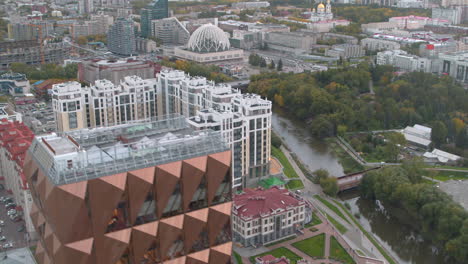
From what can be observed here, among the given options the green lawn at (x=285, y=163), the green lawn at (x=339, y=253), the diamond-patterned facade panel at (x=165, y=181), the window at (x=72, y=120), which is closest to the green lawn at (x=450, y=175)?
the green lawn at (x=285, y=163)

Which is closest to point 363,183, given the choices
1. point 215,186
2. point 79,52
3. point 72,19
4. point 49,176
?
point 215,186

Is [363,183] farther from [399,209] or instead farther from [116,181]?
[116,181]

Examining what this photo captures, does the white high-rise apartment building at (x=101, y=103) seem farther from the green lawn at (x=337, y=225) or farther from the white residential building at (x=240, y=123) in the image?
the green lawn at (x=337, y=225)

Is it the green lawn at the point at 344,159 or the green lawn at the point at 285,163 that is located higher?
the green lawn at the point at 285,163

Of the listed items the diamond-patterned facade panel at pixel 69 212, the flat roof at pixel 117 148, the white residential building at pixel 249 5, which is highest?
the white residential building at pixel 249 5

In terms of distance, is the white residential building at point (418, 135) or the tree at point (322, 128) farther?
the tree at point (322, 128)

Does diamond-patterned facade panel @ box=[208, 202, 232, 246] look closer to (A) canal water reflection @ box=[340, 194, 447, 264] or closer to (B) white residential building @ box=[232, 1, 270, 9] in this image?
(A) canal water reflection @ box=[340, 194, 447, 264]
